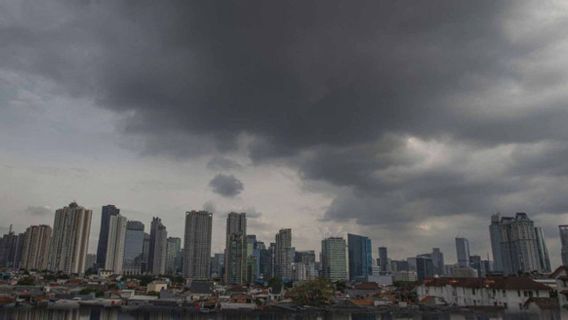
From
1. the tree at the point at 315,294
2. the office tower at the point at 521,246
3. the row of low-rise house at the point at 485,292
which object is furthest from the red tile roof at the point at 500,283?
the office tower at the point at 521,246

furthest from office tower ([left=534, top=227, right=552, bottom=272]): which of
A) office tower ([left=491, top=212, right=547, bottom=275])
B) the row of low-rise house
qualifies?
the row of low-rise house

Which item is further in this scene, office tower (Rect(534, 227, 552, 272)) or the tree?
office tower (Rect(534, 227, 552, 272))

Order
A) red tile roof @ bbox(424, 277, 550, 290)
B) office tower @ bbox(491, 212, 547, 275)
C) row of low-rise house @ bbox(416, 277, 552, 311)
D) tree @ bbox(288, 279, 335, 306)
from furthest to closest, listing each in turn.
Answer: office tower @ bbox(491, 212, 547, 275) < tree @ bbox(288, 279, 335, 306) < red tile roof @ bbox(424, 277, 550, 290) < row of low-rise house @ bbox(416, 277, 552, 311)

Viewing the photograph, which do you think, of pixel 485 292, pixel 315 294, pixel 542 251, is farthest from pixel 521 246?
pixel 315 294

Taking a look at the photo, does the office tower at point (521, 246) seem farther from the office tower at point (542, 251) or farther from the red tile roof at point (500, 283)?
the red tile roof at point (500, 283)

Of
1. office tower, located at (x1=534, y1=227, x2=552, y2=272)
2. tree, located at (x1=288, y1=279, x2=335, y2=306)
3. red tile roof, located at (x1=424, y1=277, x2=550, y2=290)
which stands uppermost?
office tower, located at (x1=534, y1=227, x2=552, y2=272)

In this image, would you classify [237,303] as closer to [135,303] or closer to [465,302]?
[135,303]

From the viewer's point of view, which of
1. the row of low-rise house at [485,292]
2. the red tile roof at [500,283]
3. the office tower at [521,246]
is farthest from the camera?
the office tower at [521,246]

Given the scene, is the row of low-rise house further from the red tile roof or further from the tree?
the tree
